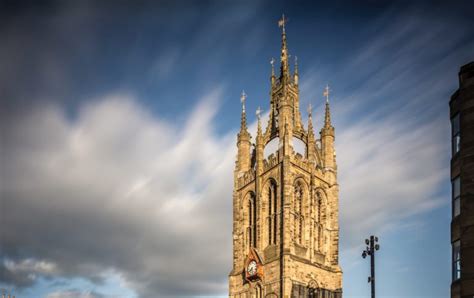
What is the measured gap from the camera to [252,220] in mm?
72812

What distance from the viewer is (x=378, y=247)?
37.1 metres

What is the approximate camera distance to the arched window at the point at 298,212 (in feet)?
225

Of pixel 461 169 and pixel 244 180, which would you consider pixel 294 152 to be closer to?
pixel 244 180

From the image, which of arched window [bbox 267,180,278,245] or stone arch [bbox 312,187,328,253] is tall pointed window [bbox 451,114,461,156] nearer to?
arched window [bbox 267,180,278,245]

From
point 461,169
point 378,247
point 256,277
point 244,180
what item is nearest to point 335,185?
point 244,180

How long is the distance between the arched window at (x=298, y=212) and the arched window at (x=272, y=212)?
7.93ft

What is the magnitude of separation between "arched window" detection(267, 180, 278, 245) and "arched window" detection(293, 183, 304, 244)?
242 cm

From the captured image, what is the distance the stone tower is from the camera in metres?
66.1

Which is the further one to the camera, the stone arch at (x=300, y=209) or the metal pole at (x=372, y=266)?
the stone arch at (x=300, y=209)

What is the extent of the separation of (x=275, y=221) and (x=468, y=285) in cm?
4099

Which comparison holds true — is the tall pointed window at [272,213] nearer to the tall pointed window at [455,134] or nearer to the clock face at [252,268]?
the clock face at [252,268]

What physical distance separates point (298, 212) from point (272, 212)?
10.1ft

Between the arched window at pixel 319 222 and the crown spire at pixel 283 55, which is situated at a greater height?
the crown spire at pixel 283 55

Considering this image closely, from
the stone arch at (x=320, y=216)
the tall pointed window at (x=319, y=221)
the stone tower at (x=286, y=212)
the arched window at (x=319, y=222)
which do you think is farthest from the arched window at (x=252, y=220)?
the tall pointed window at (x=319, y=221)
